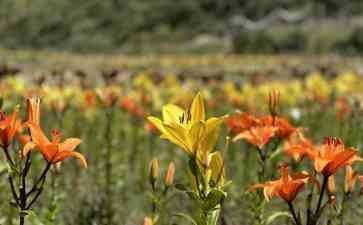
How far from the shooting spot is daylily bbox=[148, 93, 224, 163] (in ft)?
7.01

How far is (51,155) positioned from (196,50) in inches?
1533

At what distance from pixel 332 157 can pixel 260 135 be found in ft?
2.22

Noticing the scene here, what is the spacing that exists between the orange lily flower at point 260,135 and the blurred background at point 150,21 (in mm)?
34476

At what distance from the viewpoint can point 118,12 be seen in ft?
200

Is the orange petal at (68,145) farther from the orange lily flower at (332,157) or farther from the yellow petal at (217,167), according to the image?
the orange lily flower at (332,157)

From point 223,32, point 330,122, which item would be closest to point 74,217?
point 330,122

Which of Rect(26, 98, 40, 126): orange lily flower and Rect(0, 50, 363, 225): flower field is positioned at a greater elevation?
Rect(26, 98, 40, 126): orange lily flower

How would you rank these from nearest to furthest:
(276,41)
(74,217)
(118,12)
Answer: (74,217) < (276,41) < (118,12)

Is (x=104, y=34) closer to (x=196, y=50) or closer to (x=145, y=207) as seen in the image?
(x=196, y=50)

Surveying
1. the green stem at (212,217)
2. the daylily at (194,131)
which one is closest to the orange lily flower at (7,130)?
the daylily at (194,131)

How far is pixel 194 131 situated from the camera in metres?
2.15

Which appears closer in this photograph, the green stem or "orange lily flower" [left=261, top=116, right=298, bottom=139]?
the green stem

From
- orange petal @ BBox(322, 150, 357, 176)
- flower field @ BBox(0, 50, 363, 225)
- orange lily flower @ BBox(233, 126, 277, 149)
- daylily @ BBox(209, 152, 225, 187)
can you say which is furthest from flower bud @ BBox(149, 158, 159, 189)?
orange petal @ BBox(322, 150, 357, 176)

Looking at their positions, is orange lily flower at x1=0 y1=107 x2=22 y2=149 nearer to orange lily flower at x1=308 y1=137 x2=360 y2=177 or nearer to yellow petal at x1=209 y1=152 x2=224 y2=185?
yellow petal at x1=209 y1=152 x2=224 y2=185
